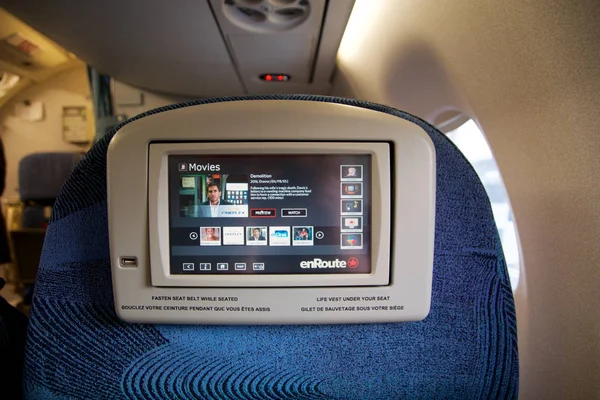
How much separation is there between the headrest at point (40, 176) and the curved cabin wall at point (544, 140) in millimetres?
4064

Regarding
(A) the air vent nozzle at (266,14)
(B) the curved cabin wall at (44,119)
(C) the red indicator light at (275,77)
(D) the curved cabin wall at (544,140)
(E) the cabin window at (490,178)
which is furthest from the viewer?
(B) the curved cabin wall at (44,119)

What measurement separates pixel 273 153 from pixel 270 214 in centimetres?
11

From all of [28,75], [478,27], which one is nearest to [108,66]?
[478,27]

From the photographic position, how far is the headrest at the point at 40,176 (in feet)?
12.7

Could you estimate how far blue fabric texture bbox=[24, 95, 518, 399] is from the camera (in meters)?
0.68

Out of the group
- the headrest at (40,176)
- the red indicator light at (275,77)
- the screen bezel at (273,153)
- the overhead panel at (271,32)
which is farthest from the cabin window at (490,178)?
the headrest at (40,176)

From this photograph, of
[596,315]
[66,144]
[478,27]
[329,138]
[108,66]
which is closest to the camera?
[329,138]

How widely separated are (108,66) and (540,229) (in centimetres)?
295

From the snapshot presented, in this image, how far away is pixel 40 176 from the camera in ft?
12.7

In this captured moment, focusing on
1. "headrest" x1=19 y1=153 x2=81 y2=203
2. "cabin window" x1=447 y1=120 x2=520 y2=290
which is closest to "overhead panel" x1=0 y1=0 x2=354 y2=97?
"cabin window" x1=447 y1=120 x2=520 y2=290

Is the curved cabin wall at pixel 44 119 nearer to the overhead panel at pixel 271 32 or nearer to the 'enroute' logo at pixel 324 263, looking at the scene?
the overhead panel at pixel 271 32

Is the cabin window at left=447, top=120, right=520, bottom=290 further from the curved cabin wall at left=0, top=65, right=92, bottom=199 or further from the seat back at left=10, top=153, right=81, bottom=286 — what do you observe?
the curved cabin wall at left=0, top=65, right=92, bottom=199

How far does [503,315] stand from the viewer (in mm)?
678

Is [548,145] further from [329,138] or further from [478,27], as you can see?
[329,138]
